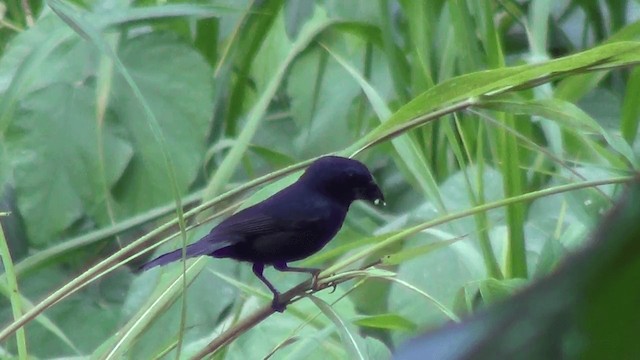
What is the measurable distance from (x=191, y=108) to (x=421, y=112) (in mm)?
436

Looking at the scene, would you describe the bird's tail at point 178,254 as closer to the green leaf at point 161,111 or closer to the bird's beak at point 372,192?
the bird's beak at point 372,192

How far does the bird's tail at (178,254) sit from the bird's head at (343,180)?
117 millimetres

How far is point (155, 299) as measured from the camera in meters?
0.70

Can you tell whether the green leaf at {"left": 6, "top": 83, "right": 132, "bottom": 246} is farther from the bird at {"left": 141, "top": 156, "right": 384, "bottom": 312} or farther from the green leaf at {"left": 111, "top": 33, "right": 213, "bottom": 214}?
the bird at {"left": 141, "top": 156, "right": 384, "bottom": 312}

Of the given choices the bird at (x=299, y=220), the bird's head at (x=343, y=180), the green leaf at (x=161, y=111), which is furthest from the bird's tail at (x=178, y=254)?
the green leaf at (x=161, y=111)

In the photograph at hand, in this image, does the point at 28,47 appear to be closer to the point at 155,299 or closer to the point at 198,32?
the point at 198,32

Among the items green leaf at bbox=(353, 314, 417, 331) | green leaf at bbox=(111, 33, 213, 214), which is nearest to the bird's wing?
green leaf at bbox=(353, 314, 417, 331)

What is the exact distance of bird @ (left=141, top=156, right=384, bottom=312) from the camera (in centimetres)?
77

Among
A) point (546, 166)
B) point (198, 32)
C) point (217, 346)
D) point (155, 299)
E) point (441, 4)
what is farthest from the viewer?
A: point (198, 32)

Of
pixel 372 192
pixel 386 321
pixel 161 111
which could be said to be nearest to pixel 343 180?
pixel 372 192

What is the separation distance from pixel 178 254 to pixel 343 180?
16 cm

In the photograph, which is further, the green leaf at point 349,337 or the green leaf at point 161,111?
the green leaf at point 161,111

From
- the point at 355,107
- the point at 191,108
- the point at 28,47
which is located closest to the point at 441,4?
the point at 355,107

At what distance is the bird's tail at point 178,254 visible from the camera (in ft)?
2.23
